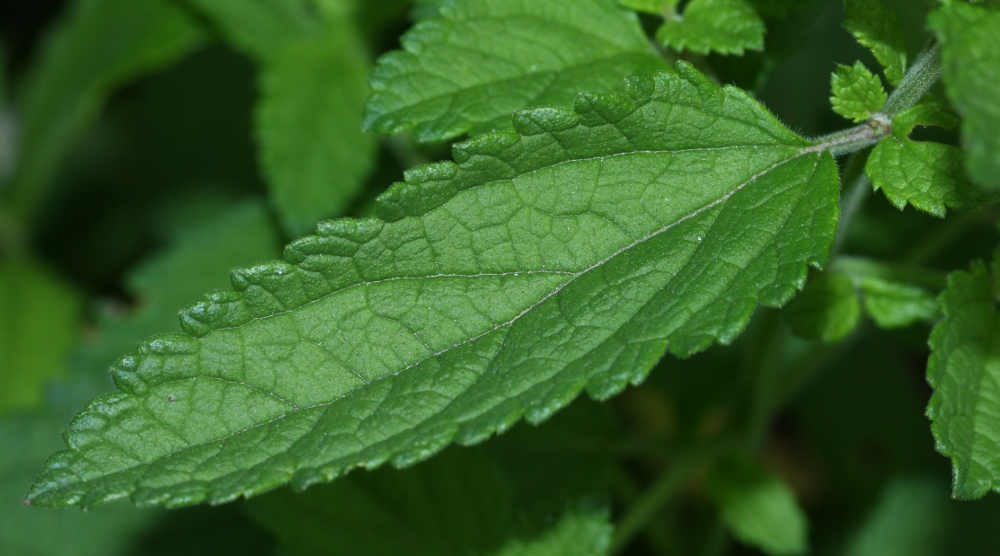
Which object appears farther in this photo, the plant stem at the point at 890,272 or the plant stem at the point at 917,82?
the plant stem at the point at 890,272

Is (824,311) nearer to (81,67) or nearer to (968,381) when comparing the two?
(968,381)

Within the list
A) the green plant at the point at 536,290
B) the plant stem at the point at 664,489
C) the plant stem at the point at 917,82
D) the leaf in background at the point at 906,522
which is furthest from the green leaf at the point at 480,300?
the leaf in background at the point at 906,522

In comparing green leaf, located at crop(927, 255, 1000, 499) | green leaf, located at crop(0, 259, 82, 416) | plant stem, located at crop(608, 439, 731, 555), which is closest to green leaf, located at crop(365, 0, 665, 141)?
green leaf, located at crop(927, 255, 1000, 499)

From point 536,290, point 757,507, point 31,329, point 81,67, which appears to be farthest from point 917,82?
point 31,329

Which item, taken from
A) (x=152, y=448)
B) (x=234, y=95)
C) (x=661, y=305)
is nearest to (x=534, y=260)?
(x=661, y=305)

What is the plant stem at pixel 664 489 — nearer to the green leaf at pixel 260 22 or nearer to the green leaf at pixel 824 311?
the green leaf at pixel 824 311
